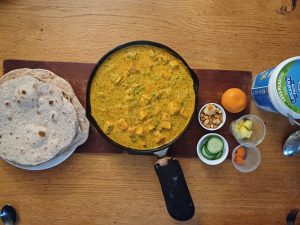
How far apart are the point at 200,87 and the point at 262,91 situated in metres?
0.26

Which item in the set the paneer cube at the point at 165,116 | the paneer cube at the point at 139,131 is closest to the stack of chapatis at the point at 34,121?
the paneer cube at the point at 139,131

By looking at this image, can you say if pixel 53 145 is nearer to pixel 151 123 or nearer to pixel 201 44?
pixel 151 123

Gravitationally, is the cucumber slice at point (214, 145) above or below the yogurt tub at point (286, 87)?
below

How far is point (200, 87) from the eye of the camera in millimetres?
1743

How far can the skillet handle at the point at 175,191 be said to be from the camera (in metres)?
1.55

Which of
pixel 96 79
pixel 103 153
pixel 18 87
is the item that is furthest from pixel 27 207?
pixel 96 79

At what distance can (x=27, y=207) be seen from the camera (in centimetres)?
171

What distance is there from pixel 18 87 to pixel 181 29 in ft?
2.34

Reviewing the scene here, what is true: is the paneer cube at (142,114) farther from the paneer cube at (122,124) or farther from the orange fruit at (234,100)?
the orange fruit at (234,100)

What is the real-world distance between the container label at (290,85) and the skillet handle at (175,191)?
48cm

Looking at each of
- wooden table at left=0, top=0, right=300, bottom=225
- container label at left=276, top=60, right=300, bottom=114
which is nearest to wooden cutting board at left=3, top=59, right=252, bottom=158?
wooden table at left=0, top=0, right=300, bottom=225

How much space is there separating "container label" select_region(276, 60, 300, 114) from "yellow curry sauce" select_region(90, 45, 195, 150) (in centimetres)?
33

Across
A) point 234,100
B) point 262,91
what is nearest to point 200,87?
point 234,100

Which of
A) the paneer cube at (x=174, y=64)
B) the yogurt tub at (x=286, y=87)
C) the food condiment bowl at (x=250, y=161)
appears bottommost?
the food condiment bowl at (x=250, y=161)
